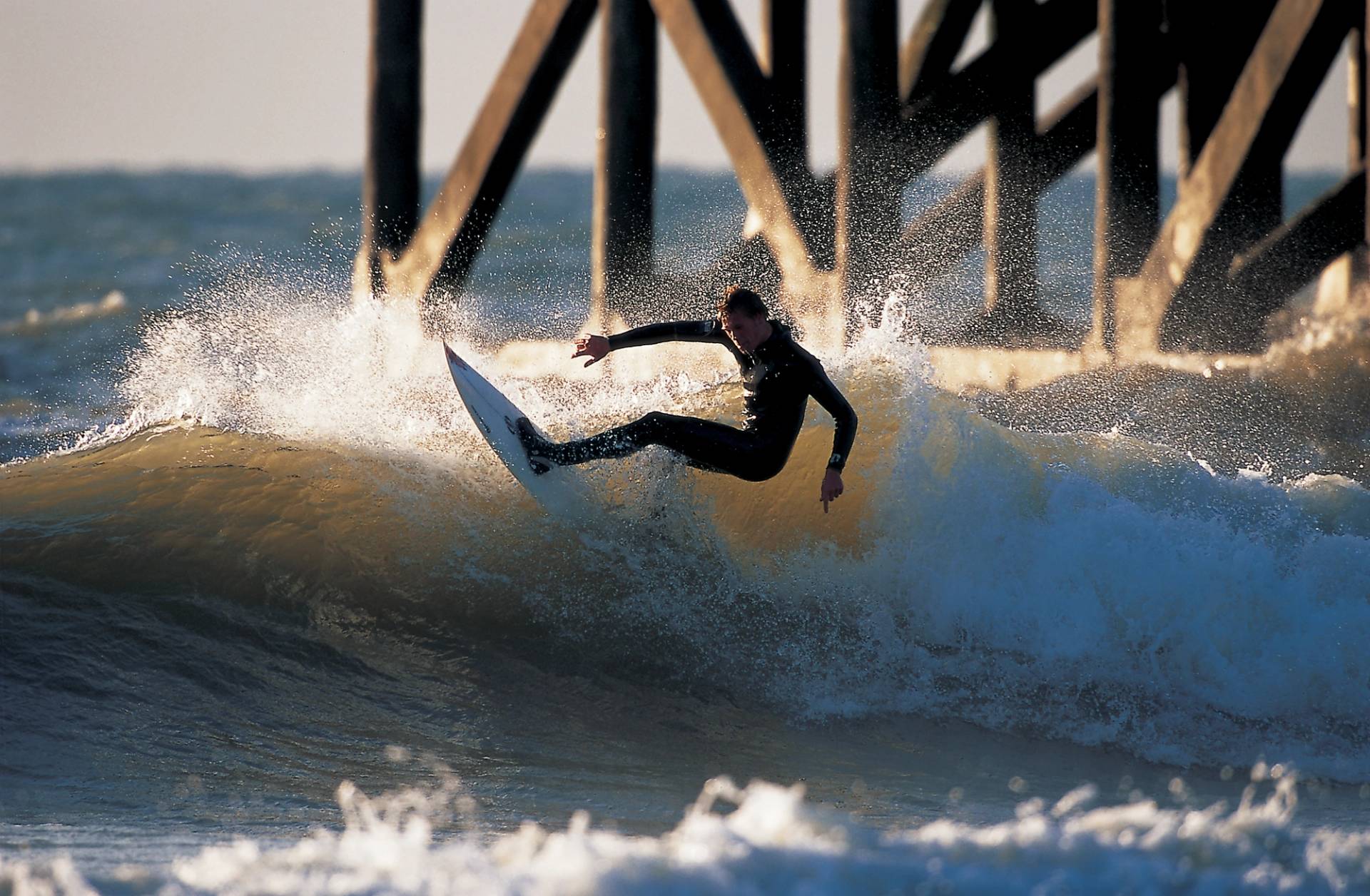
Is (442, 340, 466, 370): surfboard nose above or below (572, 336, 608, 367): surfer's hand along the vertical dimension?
below

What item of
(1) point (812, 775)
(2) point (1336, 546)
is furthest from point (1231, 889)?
(2) point (1336, 546)

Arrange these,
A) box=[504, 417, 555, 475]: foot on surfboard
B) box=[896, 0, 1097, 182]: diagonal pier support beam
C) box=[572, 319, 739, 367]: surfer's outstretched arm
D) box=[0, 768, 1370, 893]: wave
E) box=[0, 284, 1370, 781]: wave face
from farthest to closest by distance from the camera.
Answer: box=[896, 0, 1097, 182]: diagonal pier support beam
box=[504, 417, 555, 475]: foot on surfboard
box=[572, 319, 739, 367]: surfer's outstretched arm
box=[0, 284, 1370, 781]: wave face
box=[0, 768, 1370, 893]: wave

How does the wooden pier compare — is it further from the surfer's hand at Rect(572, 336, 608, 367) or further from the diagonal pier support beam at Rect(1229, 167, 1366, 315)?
the surfer's hand at Rect(572, 336, 608, 367)

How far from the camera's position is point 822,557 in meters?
5.65

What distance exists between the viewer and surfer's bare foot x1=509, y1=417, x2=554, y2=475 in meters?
5.51

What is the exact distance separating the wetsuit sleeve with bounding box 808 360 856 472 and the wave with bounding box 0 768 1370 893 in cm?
229

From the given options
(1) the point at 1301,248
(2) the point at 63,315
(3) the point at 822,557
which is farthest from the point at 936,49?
(2) the point at 63,315

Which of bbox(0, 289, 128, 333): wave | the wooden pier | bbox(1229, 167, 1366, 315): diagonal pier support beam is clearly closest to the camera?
the wooden pier

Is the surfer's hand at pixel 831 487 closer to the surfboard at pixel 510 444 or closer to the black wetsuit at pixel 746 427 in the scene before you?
the black wetsuit at pixel 746 427

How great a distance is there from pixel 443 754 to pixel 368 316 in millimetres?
4259

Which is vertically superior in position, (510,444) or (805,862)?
(510,444)

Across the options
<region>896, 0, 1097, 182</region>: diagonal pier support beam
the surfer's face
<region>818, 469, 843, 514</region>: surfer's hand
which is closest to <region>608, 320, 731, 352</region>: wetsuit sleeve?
the surfer's face

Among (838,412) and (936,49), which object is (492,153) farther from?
(838,412)

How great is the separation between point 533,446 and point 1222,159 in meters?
3.56
